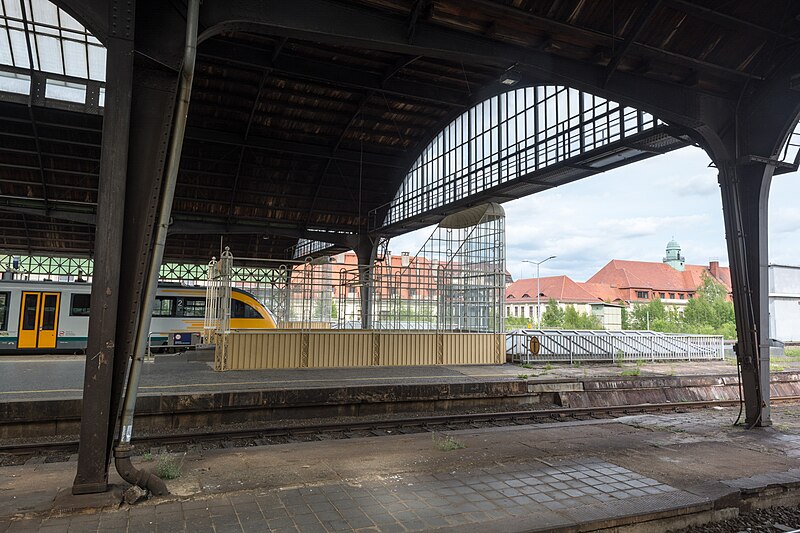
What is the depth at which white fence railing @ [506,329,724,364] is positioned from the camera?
18578 millimetres

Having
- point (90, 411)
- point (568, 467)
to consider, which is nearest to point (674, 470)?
point (568, 467)

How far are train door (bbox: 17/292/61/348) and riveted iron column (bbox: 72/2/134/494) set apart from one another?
720 inches

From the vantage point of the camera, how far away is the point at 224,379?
11984 millimetres

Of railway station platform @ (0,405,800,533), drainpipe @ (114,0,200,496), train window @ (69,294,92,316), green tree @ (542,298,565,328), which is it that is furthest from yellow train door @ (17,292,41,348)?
green tree @ (542,298,565,328)

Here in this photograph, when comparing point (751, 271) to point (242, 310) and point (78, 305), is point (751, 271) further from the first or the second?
point (78, 305)

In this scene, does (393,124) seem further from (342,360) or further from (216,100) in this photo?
(342,360)

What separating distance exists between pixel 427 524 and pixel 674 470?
372 cm

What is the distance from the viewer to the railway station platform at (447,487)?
443cm

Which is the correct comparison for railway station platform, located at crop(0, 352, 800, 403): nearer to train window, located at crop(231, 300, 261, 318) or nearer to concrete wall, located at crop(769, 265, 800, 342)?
train window, located at crop(231, 300, 261, 318)

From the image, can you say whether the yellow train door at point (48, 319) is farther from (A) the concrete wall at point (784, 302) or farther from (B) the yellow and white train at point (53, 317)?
(A) the concrete wall at point (784, 302)

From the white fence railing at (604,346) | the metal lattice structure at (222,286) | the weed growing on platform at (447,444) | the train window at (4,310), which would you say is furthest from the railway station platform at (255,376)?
the train window at (4,310)

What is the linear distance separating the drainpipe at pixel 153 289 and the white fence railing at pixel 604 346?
14.7 meters

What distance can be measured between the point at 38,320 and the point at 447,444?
19.6m

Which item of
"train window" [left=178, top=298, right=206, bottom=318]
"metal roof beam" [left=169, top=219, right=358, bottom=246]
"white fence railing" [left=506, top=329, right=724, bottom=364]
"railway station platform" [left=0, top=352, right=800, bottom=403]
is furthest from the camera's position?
"metal roof beam" [left=169, top=219, right=358, bottom=246]
